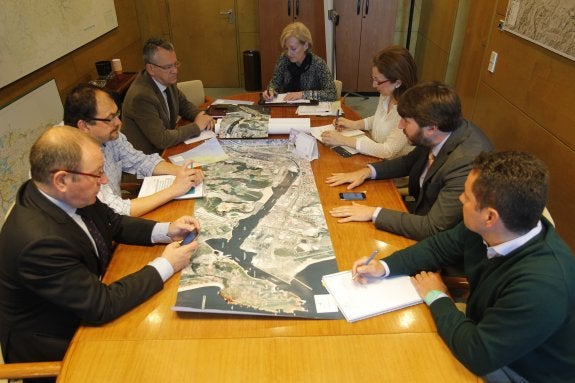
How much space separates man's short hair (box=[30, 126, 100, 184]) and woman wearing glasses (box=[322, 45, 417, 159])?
144 centimetres

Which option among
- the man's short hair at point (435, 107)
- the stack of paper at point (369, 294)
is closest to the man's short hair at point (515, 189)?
the stack of paper at point (369, 294)

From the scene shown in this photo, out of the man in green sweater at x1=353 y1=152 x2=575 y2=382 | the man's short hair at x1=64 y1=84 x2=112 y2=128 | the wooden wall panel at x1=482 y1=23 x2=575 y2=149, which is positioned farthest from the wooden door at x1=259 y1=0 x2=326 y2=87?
the man in green sweater at x1=353 y1=152 x2=575 y2=382

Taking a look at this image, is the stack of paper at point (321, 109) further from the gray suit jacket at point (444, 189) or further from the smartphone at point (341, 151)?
the gray suit jacket at point (444, 189)

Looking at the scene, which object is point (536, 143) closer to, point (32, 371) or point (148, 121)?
point (148, 121)

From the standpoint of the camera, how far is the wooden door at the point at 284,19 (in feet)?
16.1

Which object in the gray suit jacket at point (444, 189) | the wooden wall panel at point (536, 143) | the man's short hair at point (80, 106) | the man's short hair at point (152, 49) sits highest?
the man's short hair at point (152, 49)

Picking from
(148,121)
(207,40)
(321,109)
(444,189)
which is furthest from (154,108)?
(207,40)

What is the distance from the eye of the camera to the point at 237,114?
2756 mm

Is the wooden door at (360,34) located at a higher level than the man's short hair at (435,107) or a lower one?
lower

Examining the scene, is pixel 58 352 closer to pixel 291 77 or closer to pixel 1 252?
pixel 1 252

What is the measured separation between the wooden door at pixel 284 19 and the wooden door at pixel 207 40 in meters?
0.59

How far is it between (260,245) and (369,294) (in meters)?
0.45

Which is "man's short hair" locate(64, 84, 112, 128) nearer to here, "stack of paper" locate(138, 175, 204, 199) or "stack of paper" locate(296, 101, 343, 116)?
"stack of paper" locate(138, 175, 204, 199)

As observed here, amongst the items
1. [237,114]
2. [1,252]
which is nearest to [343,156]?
[237,114]
